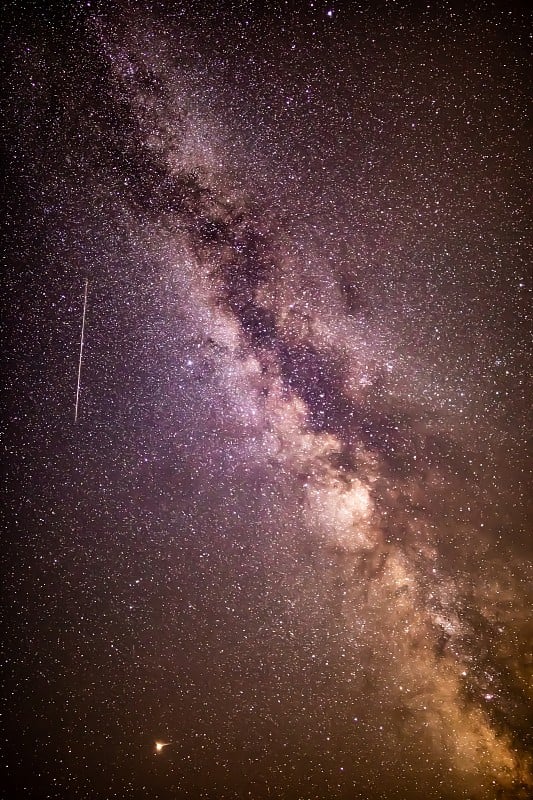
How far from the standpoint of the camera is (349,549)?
5.24 ft

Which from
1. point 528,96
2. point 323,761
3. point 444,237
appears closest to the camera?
point 528,96

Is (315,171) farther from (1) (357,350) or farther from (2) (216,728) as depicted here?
(2) (216,728)

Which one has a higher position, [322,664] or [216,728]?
[322,664]

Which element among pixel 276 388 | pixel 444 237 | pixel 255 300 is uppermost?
pixel 444 237

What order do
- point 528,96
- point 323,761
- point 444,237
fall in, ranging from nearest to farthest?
point 528,96
point 444,237
point 323,761

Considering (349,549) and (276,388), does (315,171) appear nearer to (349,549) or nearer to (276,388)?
(276,388)

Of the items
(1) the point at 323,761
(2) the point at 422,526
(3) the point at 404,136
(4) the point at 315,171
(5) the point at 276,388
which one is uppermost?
(3) the point at 404,136

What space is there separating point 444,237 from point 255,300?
3.51 ft

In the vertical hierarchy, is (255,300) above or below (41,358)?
above

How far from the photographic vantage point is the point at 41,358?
171 centimetres

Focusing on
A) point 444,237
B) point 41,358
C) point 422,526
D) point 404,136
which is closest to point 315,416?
point 422,526

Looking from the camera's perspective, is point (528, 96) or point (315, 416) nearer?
point (528, 96)

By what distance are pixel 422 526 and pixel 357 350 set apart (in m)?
1.03

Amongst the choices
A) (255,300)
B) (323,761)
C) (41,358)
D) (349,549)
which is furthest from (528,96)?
(323,761)
